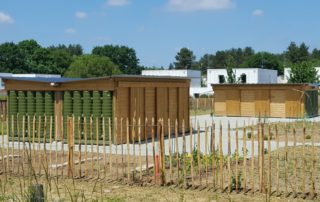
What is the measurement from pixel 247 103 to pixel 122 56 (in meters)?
71.9

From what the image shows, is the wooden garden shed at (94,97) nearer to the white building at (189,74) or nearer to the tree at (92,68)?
the white building at (189,74)

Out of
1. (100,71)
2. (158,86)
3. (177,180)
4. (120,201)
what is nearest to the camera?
(120,201)

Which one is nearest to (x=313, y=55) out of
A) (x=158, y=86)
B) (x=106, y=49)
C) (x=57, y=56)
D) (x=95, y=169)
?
(x=106, y=49)

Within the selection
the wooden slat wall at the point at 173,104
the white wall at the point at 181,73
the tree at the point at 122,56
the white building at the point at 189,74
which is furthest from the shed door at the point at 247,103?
the tree at the point at 122,56

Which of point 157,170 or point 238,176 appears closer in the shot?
point 238,176

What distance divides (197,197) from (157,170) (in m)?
1.52

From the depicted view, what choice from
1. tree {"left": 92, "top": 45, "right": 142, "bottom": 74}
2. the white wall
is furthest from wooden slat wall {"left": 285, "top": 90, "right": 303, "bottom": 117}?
tree {"left": 92, "top": 45, "right": 142, "bottom": 74}

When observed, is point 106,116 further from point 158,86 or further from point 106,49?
point 106,49

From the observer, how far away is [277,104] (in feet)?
119

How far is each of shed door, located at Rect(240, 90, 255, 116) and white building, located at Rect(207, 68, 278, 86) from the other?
2153 centimetres

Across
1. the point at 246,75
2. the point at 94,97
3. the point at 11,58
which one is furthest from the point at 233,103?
the point at 11,58

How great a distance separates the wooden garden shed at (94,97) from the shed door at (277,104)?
51.6 ft

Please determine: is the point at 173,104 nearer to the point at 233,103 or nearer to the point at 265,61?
the point at 233,103

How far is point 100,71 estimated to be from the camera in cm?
7331
